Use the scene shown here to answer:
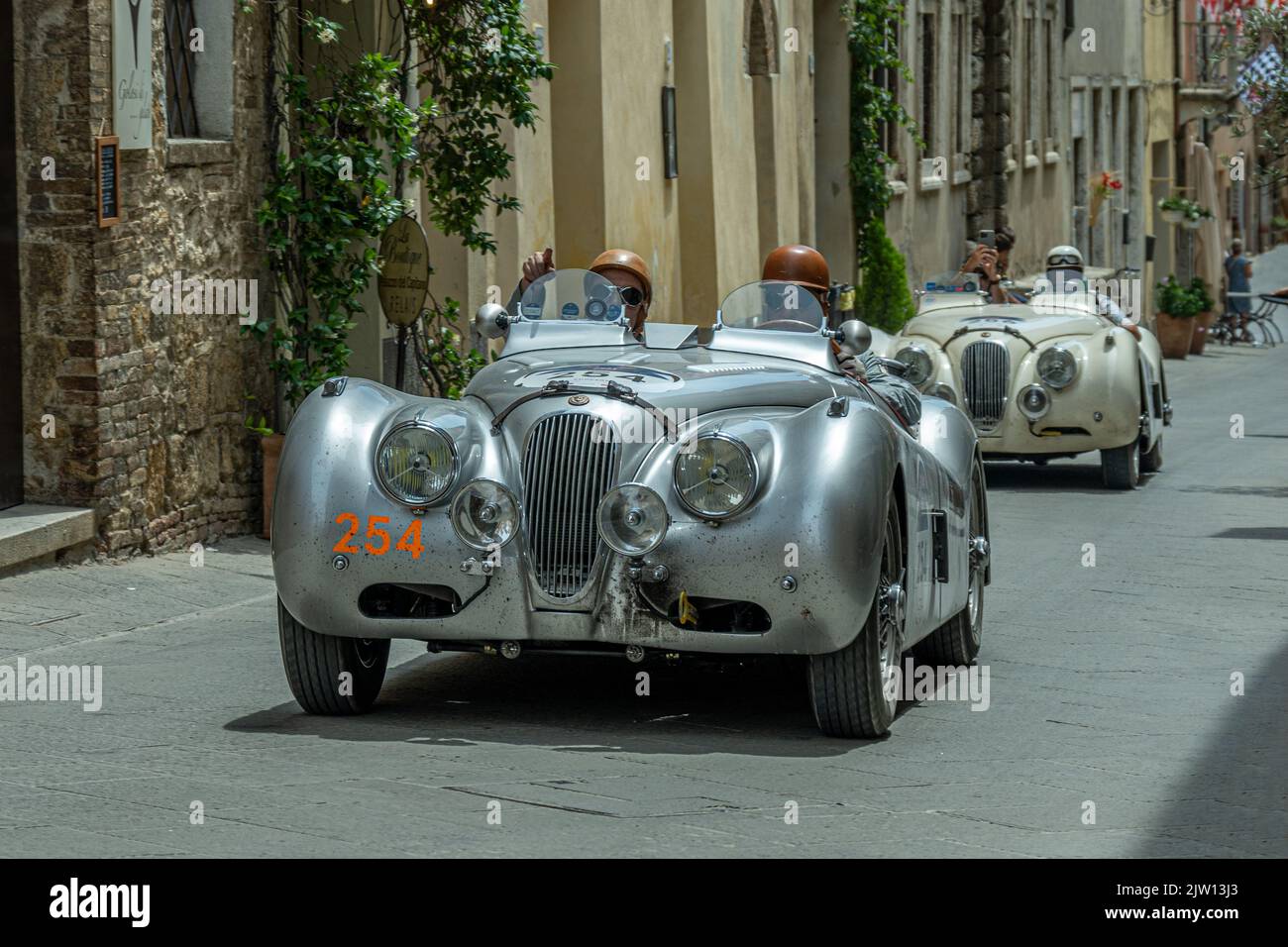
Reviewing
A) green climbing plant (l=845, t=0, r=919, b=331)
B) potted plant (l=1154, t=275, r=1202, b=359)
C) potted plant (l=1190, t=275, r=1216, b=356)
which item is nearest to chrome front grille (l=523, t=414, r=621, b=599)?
green climbing plant (l=845, t=0, r=919, b=331)

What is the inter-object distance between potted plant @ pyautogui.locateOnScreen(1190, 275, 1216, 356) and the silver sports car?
3032 cm

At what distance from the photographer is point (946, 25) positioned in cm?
3247

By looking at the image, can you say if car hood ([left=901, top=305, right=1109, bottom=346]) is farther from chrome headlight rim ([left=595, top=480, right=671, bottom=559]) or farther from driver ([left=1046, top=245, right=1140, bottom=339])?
chrome headlight rim ([left=595, top=480, right=671, bottom=559])

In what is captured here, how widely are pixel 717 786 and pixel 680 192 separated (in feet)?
52.3

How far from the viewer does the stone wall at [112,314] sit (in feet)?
36.1

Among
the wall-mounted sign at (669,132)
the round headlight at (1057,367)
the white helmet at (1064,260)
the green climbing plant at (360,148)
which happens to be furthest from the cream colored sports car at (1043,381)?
the wall-mounted sign at (669,132)

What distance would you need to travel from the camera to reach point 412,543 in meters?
7.27

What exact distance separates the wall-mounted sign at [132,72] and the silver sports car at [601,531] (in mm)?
4045

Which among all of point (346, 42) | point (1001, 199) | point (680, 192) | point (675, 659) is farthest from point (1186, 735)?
point (1001, 199)

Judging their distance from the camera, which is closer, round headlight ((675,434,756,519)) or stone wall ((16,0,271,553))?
round headlight ((675,434,756,519))

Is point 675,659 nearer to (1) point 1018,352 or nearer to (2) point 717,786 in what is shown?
(2) point 717,786

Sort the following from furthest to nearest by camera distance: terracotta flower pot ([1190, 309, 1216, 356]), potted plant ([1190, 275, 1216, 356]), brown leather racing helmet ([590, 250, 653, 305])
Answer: terracotta flower pot ([1190, 309, 1216, 356]) < potted plant ([1190, 275, 1216, 356]) < brown leather racing helmet ([590, 250, 653, 305])

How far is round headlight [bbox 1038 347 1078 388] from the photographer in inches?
649

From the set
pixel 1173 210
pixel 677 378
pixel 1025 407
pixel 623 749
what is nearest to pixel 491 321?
pixel 677 378
